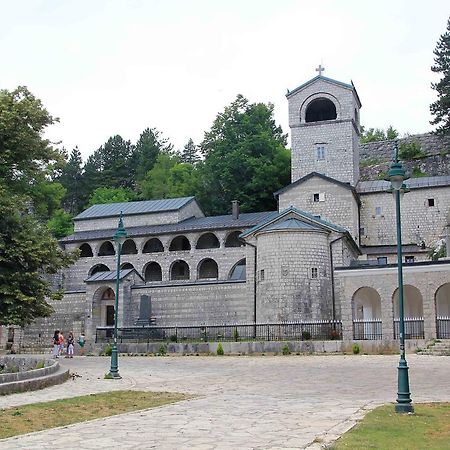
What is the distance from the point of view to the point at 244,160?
5516 centimetres

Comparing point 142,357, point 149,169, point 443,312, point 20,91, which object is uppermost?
point 149,169

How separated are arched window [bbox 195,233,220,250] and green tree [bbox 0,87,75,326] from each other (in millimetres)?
24622

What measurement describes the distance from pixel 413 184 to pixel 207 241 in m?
16.1

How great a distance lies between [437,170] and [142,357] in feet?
102

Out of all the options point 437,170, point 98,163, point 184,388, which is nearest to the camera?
point 184,388

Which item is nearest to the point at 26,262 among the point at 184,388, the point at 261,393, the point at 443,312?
the point at 184,388

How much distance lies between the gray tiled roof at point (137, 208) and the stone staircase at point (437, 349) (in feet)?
95.0

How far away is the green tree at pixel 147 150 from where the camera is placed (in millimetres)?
79644

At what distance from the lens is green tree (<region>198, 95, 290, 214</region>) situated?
54.3 metres

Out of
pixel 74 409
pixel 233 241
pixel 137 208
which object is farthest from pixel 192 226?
pixel 74 409

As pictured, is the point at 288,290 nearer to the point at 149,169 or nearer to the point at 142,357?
the point at 142,357

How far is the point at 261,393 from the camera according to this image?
13.3 meters

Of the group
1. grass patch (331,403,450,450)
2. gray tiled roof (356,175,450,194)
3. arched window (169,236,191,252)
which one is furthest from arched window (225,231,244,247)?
grass patch (331,403,450,450)

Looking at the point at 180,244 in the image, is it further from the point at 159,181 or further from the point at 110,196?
the point at 110,196
